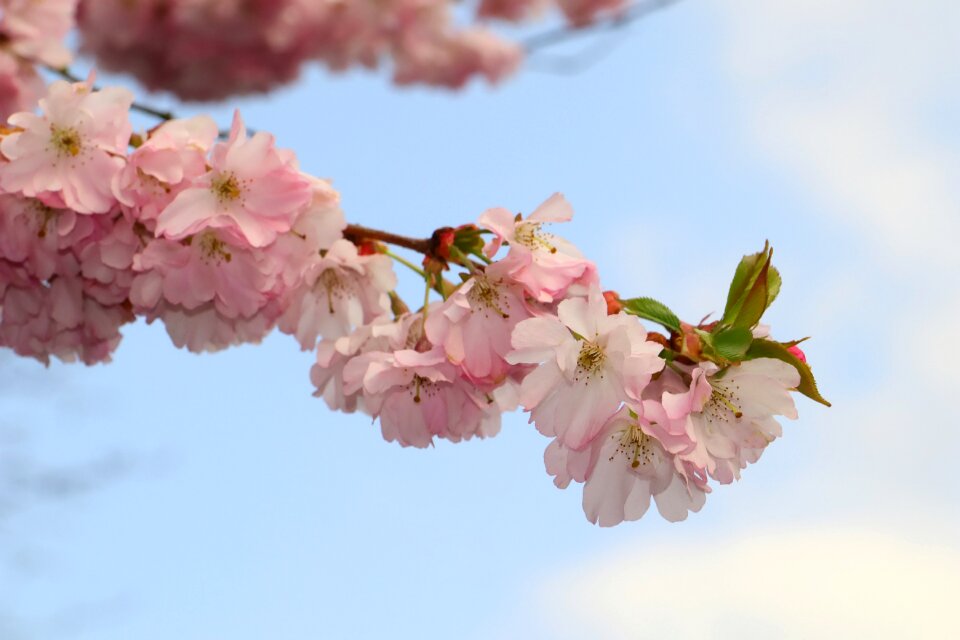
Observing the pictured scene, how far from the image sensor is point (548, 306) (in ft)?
4.07

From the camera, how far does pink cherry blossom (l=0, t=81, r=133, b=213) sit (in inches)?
53.7

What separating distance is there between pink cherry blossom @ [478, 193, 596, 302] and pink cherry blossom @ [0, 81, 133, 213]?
53cm

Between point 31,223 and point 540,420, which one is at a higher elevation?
point 31,223

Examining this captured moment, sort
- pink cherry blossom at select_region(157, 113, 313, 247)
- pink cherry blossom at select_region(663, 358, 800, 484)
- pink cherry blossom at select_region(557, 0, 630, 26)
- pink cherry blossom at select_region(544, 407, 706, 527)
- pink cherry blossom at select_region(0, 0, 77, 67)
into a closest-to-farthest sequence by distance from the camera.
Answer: pink cherry blossom at select_region(663, 358, 800, 484)
pink cherry blossom at select_region(544, 407, 706, 527)
pink cherry blossom at select_region(157, 113, 313, 247)
pink cherry blossom at select_region(0, 0, 77, 67)
pink cherry blossom at select_region(557, 0, 630, 26)

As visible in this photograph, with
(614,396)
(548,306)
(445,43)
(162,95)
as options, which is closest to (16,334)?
(548,306)

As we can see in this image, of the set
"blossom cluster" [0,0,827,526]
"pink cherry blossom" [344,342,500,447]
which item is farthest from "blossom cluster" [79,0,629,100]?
"pink cherry blossom" [344,342,500,447]

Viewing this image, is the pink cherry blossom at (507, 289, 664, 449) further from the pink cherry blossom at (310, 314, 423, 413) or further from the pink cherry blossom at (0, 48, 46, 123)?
the pink cherry blossom at (0, 48, 46, 123)

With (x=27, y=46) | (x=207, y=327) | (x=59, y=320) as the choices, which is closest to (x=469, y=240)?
(x=207, y=327)

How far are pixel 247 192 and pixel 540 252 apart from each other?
0.40 metres

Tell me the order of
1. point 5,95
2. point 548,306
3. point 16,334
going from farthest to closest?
point 5,95 → point 16,334 → point 548,306

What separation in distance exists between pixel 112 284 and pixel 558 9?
665 centimetres

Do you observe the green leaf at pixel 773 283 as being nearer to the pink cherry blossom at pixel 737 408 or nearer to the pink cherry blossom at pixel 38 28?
the pink cherry blossom at pixel 737 408

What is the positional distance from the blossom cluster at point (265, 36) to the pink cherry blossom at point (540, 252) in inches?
183

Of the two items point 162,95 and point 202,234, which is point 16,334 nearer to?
point 202,234
